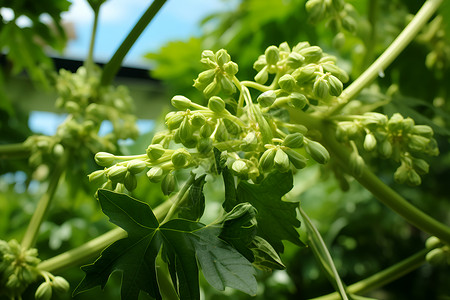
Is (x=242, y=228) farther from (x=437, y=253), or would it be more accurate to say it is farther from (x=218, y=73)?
(x=437, y=253)

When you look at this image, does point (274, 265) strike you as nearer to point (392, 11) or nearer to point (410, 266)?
point (410, 266)

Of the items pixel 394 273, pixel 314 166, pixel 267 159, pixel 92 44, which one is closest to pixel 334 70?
pixel 267 159

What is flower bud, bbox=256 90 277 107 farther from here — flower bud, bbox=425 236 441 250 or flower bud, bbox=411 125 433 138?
flower bud, bbox=425 236 441 250

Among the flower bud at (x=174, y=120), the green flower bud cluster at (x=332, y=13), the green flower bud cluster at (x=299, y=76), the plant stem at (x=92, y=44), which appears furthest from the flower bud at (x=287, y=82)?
the plant stem at (x=92, y=44)

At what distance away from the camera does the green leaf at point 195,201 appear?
0.48m

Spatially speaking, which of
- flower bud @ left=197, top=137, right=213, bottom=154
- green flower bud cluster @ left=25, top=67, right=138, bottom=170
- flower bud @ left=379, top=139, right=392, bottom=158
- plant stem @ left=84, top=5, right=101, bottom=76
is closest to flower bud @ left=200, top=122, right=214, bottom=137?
flower bud @ left=197, top=137, right=213, bottom=154

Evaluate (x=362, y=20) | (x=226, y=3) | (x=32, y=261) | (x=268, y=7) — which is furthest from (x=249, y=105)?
(x=226, y=3)

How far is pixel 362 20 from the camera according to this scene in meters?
0.88

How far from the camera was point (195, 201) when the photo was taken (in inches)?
18.9

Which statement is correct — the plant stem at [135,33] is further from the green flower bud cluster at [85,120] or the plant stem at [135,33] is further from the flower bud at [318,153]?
the flower bud at [318,153]

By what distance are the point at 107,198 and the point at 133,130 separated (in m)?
0.37

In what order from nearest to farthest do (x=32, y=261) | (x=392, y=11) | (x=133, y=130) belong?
(x=32, y=261), (x=133, y=130), (x=392, y=11)

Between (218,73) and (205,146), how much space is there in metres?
0.07

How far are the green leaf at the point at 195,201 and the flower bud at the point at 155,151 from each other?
45 millimetres
